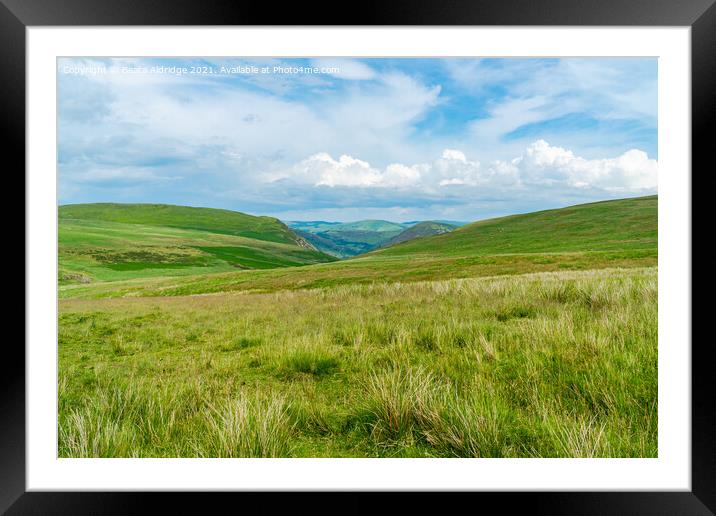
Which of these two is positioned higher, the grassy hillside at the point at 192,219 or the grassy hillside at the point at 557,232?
the grassy hillside at the point at 192,219

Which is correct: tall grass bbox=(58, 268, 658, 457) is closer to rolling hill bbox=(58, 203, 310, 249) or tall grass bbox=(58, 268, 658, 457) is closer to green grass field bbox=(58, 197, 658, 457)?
green grass field bbox=(58, 197, 658, 457)

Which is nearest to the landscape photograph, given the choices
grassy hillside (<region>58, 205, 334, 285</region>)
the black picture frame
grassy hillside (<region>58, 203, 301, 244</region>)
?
the black picture frame

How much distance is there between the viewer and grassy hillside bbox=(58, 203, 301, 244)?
83.8m

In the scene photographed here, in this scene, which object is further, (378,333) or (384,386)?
(378,333)

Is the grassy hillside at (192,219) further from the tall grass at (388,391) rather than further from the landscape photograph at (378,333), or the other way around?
the tall grass at (388,391)

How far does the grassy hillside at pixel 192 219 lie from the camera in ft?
275

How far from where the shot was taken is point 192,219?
3548 inches

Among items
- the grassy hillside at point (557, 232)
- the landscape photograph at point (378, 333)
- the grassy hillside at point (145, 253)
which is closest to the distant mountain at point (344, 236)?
the grassy hillside at point (145, 253)

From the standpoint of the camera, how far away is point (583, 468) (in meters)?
1.84

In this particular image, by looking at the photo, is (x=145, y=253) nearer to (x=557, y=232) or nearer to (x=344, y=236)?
(x=557, y=232)

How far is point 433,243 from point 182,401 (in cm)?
5850
